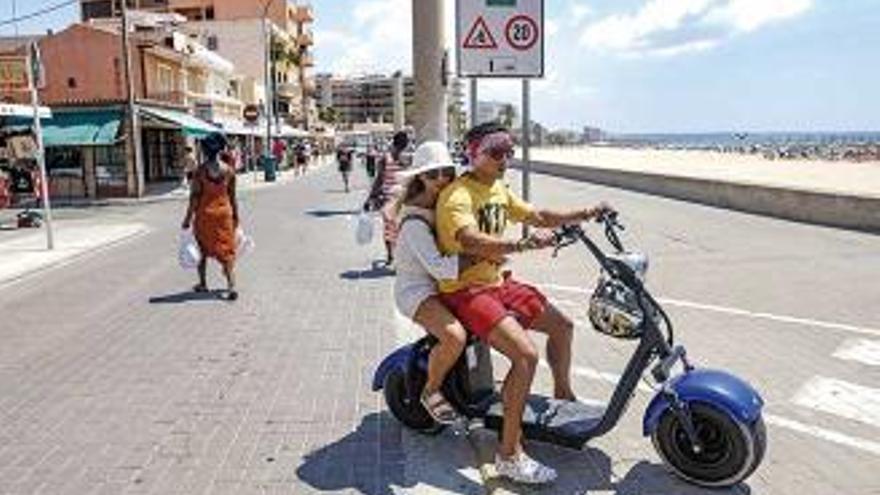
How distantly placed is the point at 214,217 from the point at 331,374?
383cm

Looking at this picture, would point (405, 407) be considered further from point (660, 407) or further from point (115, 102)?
point (115, 102)

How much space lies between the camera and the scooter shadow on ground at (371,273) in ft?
39.4

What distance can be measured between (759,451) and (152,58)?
42.3 m

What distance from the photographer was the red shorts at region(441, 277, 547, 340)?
16.0ft

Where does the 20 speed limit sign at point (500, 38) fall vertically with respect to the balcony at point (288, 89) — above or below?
below

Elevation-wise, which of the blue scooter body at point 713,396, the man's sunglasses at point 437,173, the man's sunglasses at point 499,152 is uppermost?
the man's sunglasses at point 499,152

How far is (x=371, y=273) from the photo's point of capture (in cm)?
1234

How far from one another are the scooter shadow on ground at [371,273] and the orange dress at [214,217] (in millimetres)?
1936

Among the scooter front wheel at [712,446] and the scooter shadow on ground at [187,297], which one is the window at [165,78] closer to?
the scooter shadow on ground at [187,297]

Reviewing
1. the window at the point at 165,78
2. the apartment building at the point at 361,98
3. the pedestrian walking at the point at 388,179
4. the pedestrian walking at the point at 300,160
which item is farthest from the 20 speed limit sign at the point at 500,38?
the apartment building at the point at 361,98

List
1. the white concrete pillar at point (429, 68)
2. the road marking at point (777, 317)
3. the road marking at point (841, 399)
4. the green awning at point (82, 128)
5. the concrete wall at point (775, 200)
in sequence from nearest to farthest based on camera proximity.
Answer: the road marking at point (841, 399) < the road marking at point (777, 317) < the white concrete pillar at point (429, 68) < the concrete wall at point (775, 200) < the green awning at point (82, 128)

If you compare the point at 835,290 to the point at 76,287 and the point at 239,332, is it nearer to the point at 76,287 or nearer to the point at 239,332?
the point at 239,332

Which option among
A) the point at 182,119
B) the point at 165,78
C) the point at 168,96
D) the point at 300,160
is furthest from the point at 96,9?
the point at 182,119

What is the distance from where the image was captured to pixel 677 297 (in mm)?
10078
